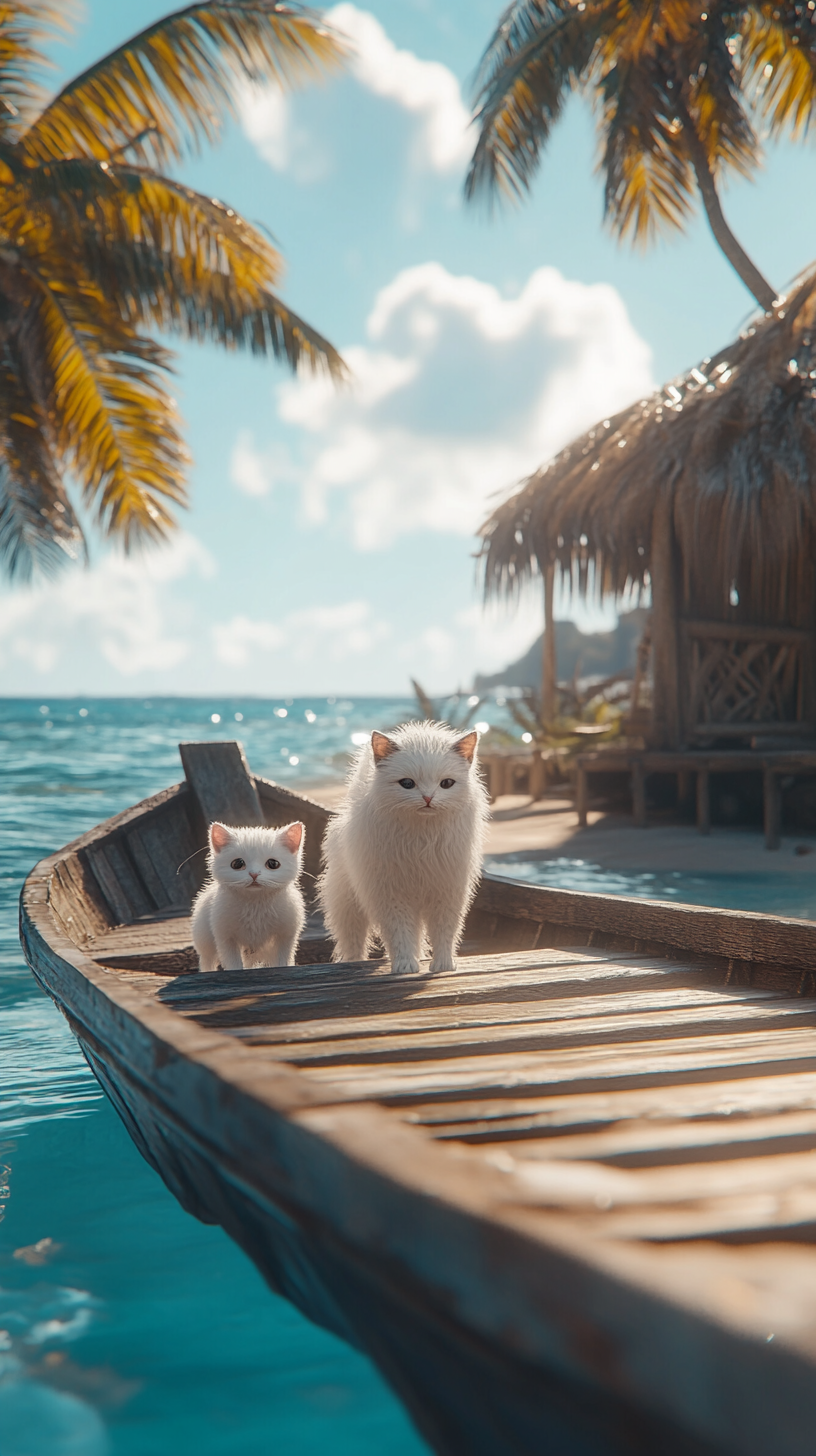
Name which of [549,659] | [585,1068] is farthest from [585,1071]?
[549,659]

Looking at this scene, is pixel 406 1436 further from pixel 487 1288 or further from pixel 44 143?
pixel 44 143

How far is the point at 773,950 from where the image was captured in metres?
3.35

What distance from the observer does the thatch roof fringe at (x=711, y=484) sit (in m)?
11.9

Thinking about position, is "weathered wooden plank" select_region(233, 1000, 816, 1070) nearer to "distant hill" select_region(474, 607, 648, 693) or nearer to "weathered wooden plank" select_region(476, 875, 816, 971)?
"weathered wooden plank" select_region(476, 875, 816, 971)

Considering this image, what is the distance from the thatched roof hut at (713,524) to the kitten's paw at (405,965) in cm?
968

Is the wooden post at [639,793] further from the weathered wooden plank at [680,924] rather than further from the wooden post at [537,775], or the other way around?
the weathered wooden plank at [680,924]

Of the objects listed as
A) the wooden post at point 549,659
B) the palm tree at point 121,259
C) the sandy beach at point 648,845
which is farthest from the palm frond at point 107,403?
the wooden post at point 549,659

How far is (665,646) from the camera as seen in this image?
1332 cm

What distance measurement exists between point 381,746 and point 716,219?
15.8m

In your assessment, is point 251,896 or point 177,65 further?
point 177,65

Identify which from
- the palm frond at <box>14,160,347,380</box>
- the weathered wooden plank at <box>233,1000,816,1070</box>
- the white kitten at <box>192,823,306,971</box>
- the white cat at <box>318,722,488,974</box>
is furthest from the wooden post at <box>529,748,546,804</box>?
the weathered wooden plank at <box>233,1000,816,1070</box>

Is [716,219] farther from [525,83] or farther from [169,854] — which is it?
[169,854]

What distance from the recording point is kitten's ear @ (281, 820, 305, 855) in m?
4.20

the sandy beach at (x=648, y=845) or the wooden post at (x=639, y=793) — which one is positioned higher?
the wooden post at (x=639, y=793)
